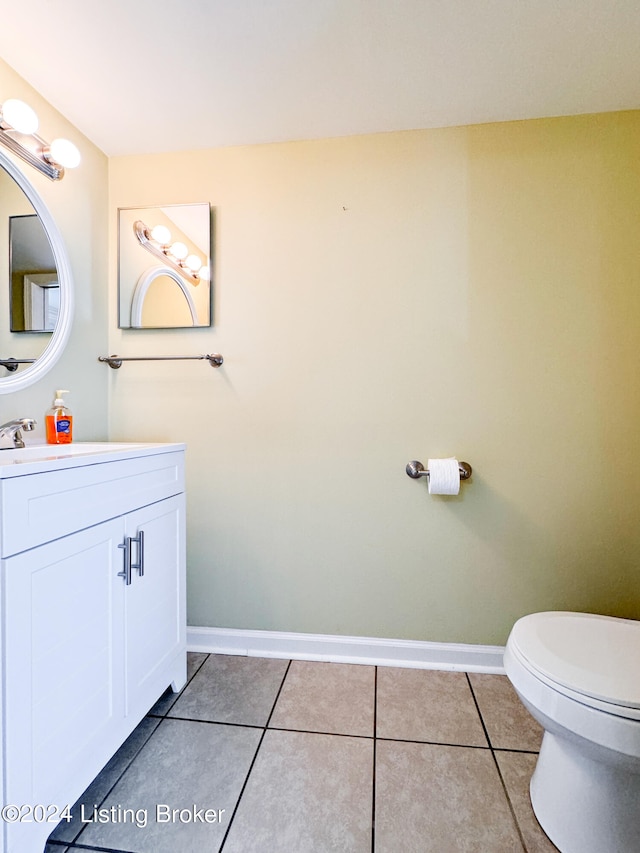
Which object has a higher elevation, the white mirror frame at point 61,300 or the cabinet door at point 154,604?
the white mirror frame at point 61,300

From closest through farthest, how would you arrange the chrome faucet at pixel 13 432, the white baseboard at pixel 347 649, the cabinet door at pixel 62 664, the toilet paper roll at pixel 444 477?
the cabinet door at pixel 62 664, the chrome faucet at pixel 13 432, the toilet paper roll at pixel 444 477, the white baseboard at pixel 347 649

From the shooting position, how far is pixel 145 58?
1267 mm

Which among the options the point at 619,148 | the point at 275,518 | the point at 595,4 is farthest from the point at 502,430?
the point at 595,4

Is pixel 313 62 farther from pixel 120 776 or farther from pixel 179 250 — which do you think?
pixel 120 776

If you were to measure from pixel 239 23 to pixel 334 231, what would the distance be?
2.16ft

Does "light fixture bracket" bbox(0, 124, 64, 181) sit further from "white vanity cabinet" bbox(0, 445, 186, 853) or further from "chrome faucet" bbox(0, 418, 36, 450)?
"white vanity cabinet" bbox(0, 445, 186, 853)

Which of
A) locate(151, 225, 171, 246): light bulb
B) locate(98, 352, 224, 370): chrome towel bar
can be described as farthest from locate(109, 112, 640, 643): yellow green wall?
locate(151, 225, 171, 246): light bulb

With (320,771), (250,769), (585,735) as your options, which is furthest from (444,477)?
(250,769)

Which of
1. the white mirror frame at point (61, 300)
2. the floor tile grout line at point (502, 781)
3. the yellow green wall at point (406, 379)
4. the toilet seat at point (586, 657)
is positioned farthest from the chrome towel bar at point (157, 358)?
the floor tile grout line at point (502, 781)

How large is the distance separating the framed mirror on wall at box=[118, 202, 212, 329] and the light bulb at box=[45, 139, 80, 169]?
1.20 ft

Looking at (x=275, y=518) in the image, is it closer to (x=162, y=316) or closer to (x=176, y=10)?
(x=162, y=316)

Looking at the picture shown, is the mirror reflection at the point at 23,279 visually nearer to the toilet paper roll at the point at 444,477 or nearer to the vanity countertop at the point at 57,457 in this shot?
the vanity countertop at the point at 57,457

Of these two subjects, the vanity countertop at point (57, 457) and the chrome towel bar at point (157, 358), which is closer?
the vanity countertop at point (57, 457)

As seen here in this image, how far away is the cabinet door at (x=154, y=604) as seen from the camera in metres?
1.16
